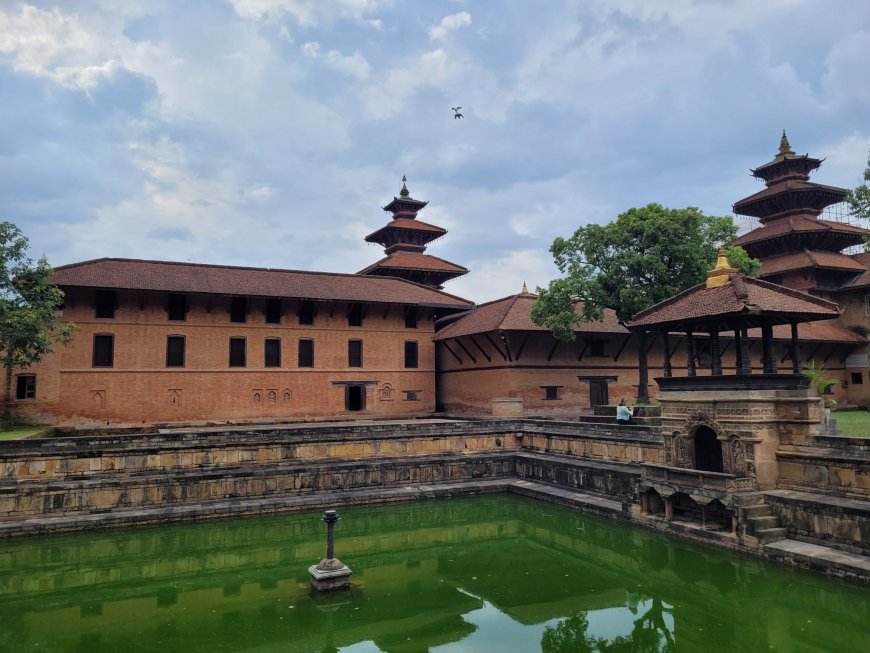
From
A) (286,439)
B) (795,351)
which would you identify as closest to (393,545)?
(286,439)

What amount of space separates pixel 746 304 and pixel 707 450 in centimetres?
398

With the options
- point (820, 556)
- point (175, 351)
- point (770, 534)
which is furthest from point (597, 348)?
point (820, 556)

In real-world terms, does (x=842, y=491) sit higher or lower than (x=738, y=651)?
higher

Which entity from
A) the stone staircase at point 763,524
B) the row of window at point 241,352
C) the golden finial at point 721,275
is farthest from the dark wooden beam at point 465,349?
the stone staircase at point 763,524

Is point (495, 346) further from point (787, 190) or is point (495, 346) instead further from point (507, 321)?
point (787, 190)

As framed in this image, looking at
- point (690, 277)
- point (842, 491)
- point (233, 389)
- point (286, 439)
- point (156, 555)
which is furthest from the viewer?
point (233, 389)

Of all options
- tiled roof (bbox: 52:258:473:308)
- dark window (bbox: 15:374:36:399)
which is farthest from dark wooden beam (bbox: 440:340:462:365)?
dark window (bbox: 15:374:36:399)

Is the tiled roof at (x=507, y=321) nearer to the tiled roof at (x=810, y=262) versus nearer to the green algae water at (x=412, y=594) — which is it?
the tiled roof at (x=810, y=262)

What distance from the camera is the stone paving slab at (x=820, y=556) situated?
1034 centimetres

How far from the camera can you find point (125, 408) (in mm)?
26938

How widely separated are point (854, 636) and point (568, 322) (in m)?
19.0

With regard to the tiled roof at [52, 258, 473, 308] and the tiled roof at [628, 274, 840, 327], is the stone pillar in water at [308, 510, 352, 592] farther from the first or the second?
the tiled roof at [52, 258, 473, 308]

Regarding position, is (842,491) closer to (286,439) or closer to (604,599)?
(604,599)

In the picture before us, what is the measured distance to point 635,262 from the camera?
25125 millimetres
